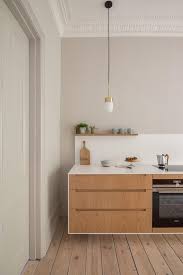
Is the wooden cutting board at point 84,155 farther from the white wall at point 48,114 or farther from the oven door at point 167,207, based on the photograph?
the oven door at point 167,207

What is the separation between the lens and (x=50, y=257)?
2.25m

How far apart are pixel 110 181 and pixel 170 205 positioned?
2.40 feet

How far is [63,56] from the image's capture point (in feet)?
10.9

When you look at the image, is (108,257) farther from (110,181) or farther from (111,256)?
(110,181)

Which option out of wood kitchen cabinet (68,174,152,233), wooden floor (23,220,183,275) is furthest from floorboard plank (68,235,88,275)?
wood kitchen cabinet (68,174,152,233)

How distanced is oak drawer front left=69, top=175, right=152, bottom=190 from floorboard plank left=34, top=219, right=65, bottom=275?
686 mm

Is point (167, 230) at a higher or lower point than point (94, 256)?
higher

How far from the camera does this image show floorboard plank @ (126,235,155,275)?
6.70 ft

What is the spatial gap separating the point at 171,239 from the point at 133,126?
1.56m

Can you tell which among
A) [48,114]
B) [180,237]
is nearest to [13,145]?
[48,114]

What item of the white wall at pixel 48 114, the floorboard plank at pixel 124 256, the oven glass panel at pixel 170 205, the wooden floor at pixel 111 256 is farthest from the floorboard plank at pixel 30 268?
the oven glass panel at pixel 170 205

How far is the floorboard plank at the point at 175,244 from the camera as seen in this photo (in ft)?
7.69

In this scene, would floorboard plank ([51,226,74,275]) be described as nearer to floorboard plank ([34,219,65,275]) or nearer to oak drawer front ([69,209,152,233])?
floorboard plank ([34,219,65,275])

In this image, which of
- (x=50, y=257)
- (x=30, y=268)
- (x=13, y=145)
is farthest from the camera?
(x=50, y=257)
